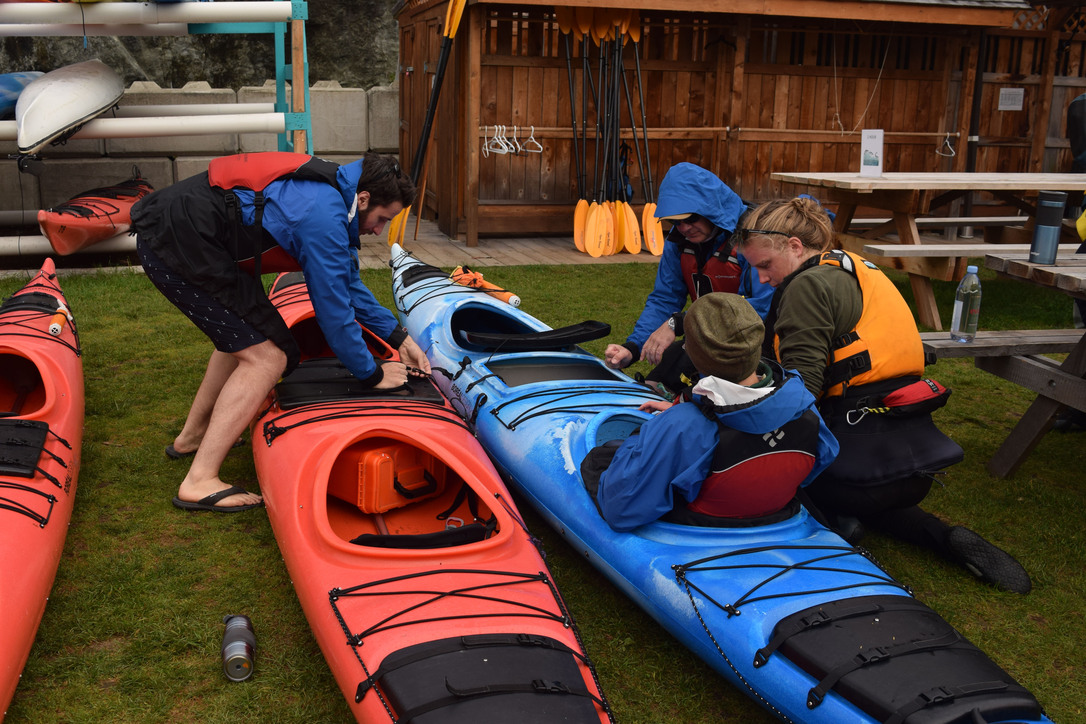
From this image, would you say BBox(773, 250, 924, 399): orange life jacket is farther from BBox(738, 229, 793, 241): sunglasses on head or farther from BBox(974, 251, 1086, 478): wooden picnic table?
BBox(974, 251, 1086, 478): wooden picnic table

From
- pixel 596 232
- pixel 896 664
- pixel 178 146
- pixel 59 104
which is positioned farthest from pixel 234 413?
pixel 178 146

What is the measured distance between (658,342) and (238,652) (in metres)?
2.14

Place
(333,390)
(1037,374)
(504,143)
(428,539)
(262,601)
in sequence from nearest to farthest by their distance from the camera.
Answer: (428,539)
(262,601)
(333,390)
(1037,374)
(504,143)

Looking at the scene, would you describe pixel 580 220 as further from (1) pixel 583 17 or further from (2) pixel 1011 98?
(2) pixel 1011 98

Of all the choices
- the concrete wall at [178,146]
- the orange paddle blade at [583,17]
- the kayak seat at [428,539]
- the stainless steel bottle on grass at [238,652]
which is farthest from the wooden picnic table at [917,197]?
the concrete wall at [178,146]

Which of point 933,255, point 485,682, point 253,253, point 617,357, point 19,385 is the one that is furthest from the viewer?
point 933,255

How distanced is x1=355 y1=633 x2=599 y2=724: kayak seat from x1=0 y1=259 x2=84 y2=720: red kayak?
0.94 metres

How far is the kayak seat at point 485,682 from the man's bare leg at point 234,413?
58.5 inches

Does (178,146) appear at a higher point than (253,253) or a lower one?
higher

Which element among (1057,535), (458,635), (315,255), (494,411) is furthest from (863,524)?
(315,255)

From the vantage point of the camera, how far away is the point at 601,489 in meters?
2.64

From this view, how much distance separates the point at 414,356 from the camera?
11.6 ft

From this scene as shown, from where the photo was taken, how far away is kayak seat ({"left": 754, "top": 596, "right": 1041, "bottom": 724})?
1875 millimetres

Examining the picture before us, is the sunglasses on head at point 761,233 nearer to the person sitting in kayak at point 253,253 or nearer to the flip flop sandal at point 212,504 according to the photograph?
the person sitting in kayak at point 253,253
